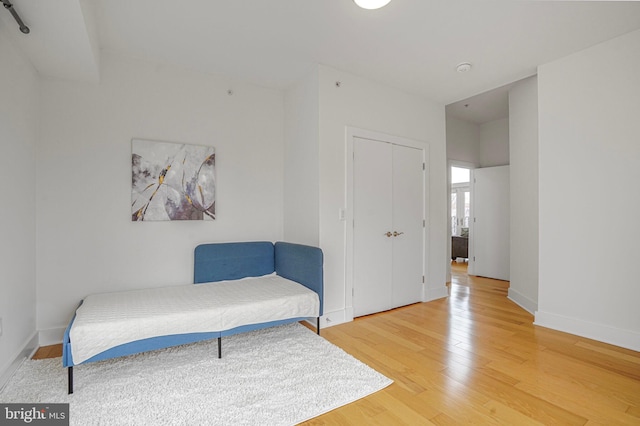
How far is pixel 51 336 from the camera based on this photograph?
2.77 m

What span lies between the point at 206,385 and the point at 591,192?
3775 millimetres

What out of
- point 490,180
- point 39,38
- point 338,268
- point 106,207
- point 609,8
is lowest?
point 338,268

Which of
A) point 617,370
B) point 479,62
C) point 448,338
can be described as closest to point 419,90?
point 479,62

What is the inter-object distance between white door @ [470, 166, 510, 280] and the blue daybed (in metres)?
4.04

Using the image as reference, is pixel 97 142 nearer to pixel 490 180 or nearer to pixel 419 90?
pixel 419 90

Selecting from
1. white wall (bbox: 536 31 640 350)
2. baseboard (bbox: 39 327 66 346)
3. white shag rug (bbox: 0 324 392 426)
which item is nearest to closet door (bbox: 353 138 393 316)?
white shag rug (bbox: 0 324 392 426)

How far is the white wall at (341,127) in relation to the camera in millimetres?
3318

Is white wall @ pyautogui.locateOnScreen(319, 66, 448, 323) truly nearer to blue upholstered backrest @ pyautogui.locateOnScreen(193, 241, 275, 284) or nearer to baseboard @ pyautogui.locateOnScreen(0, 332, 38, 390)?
blue upholstered backrest @ pyautogui.locateOnScreen(193, 241, 275, 284)

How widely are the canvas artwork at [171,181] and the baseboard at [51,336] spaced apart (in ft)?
3.85

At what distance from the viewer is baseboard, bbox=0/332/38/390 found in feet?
6.91

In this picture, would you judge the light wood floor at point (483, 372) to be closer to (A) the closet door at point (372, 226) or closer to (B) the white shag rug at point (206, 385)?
(B) the white shag rug at point (206, 385)

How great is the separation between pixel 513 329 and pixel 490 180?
3.22 meters

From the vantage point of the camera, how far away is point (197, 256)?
327 cm

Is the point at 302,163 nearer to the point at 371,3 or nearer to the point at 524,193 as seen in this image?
the point at 371,3
